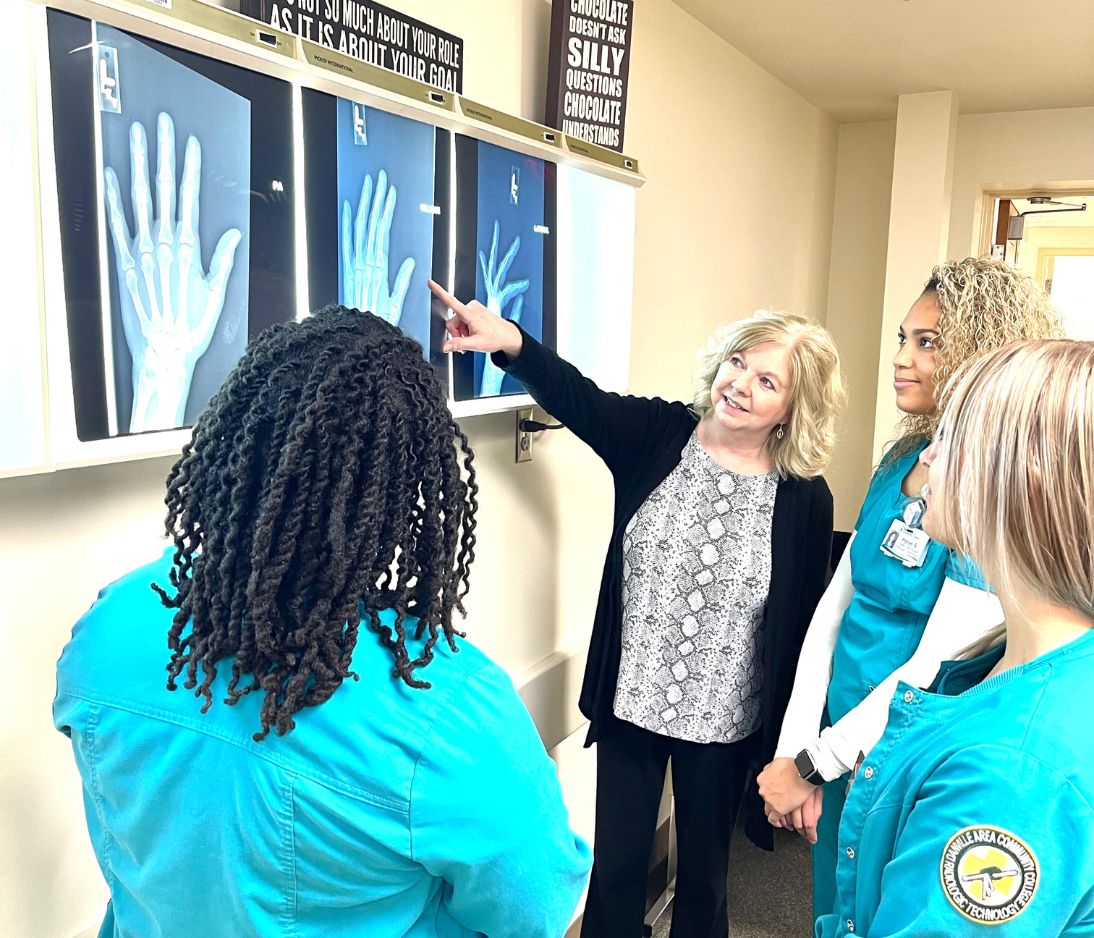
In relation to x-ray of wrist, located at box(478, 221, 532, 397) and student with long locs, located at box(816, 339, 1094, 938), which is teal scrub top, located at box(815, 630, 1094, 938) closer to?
student with long locs, located at box(816, 339, 1094, 938)

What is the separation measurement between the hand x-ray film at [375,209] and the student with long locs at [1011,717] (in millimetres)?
843

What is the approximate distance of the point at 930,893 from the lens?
0.75m

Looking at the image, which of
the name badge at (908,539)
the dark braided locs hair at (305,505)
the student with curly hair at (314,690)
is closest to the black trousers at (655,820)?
the name badge at (908,539)

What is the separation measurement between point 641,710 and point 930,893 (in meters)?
1.09

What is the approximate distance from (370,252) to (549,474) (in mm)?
837

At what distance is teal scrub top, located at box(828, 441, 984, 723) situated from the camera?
4.89 ft

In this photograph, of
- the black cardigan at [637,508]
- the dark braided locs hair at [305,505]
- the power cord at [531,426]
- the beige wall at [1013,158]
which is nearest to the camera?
the dark braided locs hair at [305,505]

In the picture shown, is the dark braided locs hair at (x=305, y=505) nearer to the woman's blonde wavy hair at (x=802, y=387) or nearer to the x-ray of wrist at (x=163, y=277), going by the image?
the x-ray of wrist at (x=163, y=277)

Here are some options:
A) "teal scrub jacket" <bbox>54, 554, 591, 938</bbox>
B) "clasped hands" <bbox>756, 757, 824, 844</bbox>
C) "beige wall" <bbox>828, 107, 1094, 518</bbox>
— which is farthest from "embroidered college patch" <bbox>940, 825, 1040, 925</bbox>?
"beige wall" <bbox>828, 107, 1094, 518</bbox>

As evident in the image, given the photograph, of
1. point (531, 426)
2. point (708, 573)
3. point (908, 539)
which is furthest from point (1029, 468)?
point (531, 426)

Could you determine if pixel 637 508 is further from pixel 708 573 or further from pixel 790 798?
pixel 790 798

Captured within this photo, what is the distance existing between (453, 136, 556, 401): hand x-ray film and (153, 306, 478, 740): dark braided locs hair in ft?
2.72

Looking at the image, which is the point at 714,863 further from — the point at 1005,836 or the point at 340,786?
the point at 340,786

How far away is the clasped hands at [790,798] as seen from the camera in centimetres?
165
